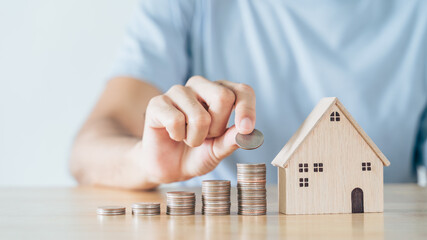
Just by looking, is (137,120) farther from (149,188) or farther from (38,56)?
(38,56)

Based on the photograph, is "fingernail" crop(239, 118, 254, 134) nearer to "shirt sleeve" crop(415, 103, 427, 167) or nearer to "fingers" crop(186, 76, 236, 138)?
"fingers" crop(186, 76, 236, 138)

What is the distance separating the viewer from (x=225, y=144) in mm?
925

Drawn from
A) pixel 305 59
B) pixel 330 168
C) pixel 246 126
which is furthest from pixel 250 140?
pixel 305 59

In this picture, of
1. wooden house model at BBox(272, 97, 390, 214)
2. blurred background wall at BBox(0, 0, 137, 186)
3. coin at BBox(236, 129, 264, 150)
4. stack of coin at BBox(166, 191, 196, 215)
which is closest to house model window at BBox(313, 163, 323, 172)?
wooden house model at BBox(272, 97, 390, 214)

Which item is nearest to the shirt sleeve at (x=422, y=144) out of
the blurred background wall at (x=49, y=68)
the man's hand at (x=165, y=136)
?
the man's hand at (x=165, y=136)

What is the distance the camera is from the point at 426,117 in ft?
6.05

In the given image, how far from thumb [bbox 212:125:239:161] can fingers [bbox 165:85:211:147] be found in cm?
4

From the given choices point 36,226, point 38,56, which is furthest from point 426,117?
point 38,56

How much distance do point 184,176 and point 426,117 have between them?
1104 millimetres

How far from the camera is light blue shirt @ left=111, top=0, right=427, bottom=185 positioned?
1.79 metres

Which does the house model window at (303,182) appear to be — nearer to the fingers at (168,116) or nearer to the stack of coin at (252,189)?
the stack of coin at (252,189)

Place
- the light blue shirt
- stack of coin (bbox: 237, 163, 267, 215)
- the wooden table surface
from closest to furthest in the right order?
the wooden table surface
stack of coin (bbox: 237, 163, 267, 215)
the light blue shirt

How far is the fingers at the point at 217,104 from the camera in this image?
35.5 inches

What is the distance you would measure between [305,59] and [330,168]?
100 centimetres
